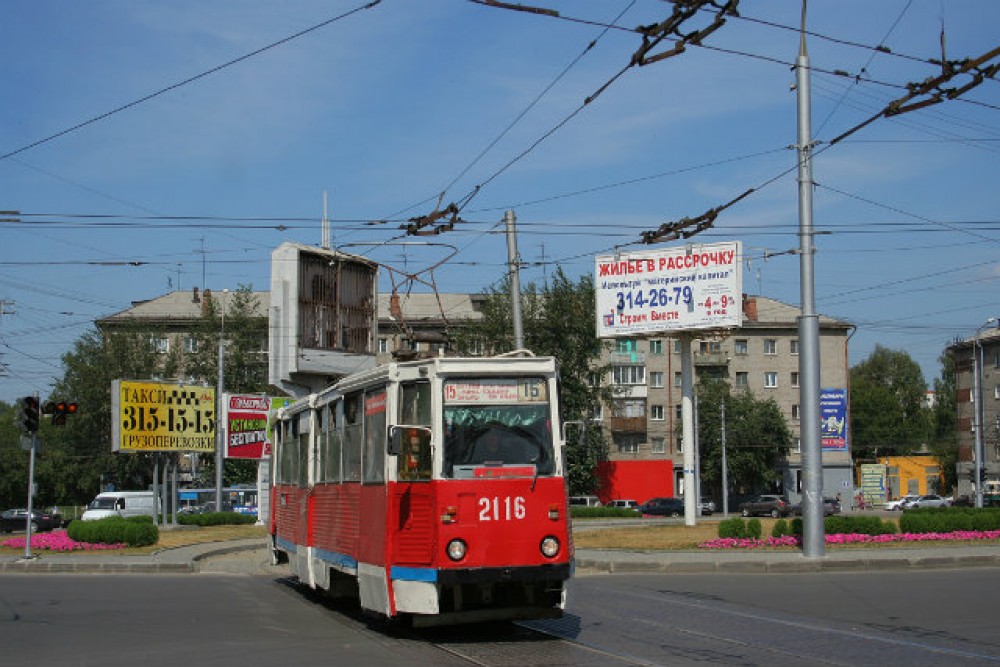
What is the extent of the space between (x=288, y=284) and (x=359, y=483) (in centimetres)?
2807

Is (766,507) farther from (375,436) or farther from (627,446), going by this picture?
(375,436)

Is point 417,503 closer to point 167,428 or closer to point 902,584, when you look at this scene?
point 902,584

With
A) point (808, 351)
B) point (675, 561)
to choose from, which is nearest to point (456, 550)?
point (675, 561)

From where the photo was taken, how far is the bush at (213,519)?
4709 cm

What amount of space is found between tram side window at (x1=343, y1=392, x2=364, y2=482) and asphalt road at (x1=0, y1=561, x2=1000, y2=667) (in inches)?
72.7

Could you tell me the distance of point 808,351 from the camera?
2450cm

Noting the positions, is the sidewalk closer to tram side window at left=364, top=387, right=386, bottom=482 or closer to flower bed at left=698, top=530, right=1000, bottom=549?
flower bed at left=698, top=530, right=1000, bottom=549

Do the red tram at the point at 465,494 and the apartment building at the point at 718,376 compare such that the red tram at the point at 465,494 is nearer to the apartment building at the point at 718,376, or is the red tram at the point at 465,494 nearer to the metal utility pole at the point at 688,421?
the metal utility pole at the point at 688,421

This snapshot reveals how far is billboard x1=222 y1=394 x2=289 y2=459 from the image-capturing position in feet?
166

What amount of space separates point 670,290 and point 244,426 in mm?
21198

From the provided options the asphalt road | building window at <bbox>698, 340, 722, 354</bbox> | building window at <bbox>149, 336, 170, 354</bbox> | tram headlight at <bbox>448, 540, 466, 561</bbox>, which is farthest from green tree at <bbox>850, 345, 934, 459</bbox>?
tram headlight at <bbox>448, 540, 466, 561</bbox>

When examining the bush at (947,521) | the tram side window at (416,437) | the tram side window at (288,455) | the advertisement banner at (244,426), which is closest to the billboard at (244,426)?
the advertisement banner at (244,426)

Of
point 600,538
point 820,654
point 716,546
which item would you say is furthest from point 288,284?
point 820,654

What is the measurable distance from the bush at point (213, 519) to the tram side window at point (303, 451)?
30690 mm
